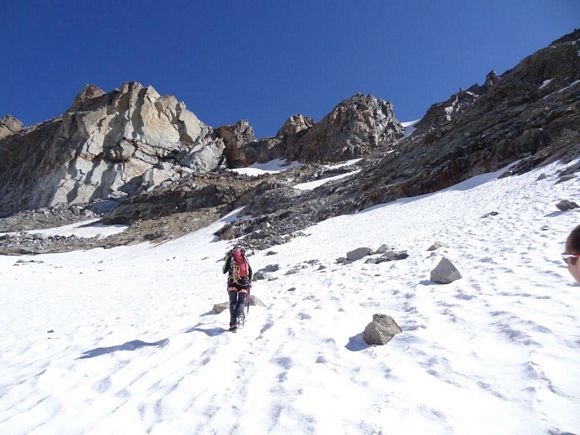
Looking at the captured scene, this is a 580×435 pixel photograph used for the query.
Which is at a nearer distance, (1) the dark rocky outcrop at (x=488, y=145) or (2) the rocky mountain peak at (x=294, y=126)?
(1) the dark rocky outcrop at (x=488, y=145)

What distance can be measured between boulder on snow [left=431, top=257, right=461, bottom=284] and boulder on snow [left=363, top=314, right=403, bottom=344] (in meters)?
2.29

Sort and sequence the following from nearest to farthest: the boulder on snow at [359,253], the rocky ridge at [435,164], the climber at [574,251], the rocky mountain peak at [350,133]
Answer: the climber at [574,251]
the boulder on snow at [359,253]
the rocky ridge at [435,164]
the rocky mountain peak at [350,133]

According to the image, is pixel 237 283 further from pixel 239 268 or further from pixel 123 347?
pixel 123 347

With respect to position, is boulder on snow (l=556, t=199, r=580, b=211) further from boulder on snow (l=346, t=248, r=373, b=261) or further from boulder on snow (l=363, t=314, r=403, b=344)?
boulder on snow (l=363, t=314, r=403, b=344)

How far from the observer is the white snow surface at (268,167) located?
78519 mm

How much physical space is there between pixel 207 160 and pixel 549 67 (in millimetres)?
68029

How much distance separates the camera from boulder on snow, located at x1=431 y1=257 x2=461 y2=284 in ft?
22.2

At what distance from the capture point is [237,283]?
23.0 ft

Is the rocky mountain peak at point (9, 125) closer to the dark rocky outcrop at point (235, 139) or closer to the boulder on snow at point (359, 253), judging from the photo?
the dark rocky outcrop at point (235, 139)


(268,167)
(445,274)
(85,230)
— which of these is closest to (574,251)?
(445,274)

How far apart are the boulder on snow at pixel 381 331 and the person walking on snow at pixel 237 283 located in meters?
2.82

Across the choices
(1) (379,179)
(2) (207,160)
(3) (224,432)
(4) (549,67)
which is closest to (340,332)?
(3) (224,432)

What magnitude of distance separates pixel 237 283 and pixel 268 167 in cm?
7883

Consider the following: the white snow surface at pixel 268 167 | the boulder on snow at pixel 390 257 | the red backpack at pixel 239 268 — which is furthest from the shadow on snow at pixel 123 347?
the white snow surface at pixel 268 167
